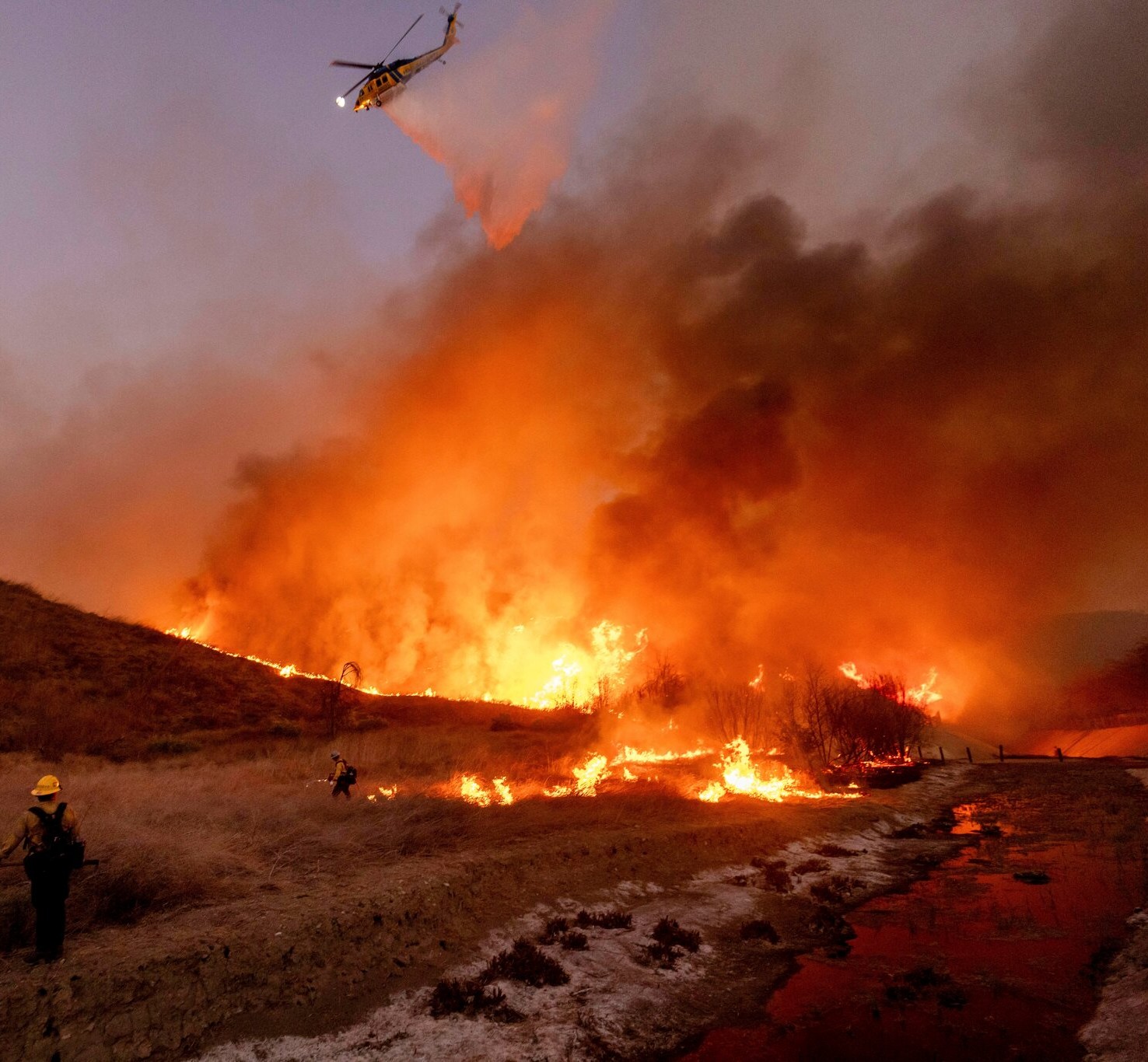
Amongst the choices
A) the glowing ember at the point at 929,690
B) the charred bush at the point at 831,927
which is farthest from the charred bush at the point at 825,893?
the glowing ember at the point at 929,690

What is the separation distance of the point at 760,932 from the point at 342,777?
13.6m

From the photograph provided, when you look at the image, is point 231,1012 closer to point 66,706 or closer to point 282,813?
point 282,813

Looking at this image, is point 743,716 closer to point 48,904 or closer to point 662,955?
point 662,955

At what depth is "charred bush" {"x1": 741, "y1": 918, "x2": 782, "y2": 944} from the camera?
13688mm

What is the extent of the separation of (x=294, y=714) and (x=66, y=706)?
599 inches

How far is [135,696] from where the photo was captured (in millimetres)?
40219

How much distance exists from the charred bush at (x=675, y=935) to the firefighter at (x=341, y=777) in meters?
11.5

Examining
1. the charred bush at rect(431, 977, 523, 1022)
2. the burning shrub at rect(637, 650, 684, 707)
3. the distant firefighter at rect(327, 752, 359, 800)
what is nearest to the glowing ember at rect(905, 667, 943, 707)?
the burning shrub at rect(637, 650, 684, 707)

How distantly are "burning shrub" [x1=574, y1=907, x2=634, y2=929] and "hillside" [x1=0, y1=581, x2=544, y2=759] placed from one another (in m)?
26.5

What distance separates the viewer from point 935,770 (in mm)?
43938

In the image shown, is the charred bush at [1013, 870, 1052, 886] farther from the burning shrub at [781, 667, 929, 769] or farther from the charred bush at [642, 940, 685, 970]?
the burning shrub at [781, 667, 929, 769]

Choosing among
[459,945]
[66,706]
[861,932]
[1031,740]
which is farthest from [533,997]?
[1031,740]

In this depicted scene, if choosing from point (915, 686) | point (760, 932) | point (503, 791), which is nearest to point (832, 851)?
point (760, 932)

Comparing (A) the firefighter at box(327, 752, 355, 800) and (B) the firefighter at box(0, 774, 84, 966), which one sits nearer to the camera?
(B) the firefighter at box(0, 774, 84, 966)
